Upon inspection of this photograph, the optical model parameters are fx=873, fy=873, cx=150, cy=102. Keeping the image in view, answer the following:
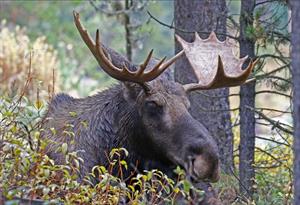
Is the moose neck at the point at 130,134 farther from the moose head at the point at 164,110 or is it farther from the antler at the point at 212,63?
the antler at the point at 212,63

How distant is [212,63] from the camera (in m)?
7.18

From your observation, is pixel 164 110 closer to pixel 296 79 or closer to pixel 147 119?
pixel 147 119

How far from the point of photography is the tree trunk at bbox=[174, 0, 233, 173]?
8.02 m

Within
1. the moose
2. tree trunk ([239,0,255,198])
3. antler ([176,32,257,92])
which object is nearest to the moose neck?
the moose

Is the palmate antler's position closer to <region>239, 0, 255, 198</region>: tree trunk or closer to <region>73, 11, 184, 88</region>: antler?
<region>73, 11, 184, 88</region>: antler

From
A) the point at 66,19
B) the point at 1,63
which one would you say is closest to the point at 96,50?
the point at 1,63

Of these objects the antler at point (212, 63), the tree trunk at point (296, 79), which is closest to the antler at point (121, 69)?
the antler at point (212, 63)

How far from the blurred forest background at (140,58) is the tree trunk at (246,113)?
78 millimetres

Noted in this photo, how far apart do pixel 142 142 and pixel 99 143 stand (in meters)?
0.34

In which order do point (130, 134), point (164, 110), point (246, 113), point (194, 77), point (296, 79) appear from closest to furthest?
point (296, 79), point (164, 110), point (130, 134), point (246, 113), point (194, 77)

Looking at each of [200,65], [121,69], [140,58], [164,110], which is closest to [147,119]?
[164,110]

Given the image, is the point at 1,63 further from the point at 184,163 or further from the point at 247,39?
the point at 184,163

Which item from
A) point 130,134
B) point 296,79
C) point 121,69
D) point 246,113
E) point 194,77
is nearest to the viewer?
point 296,79

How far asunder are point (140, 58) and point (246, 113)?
58.2 ft
